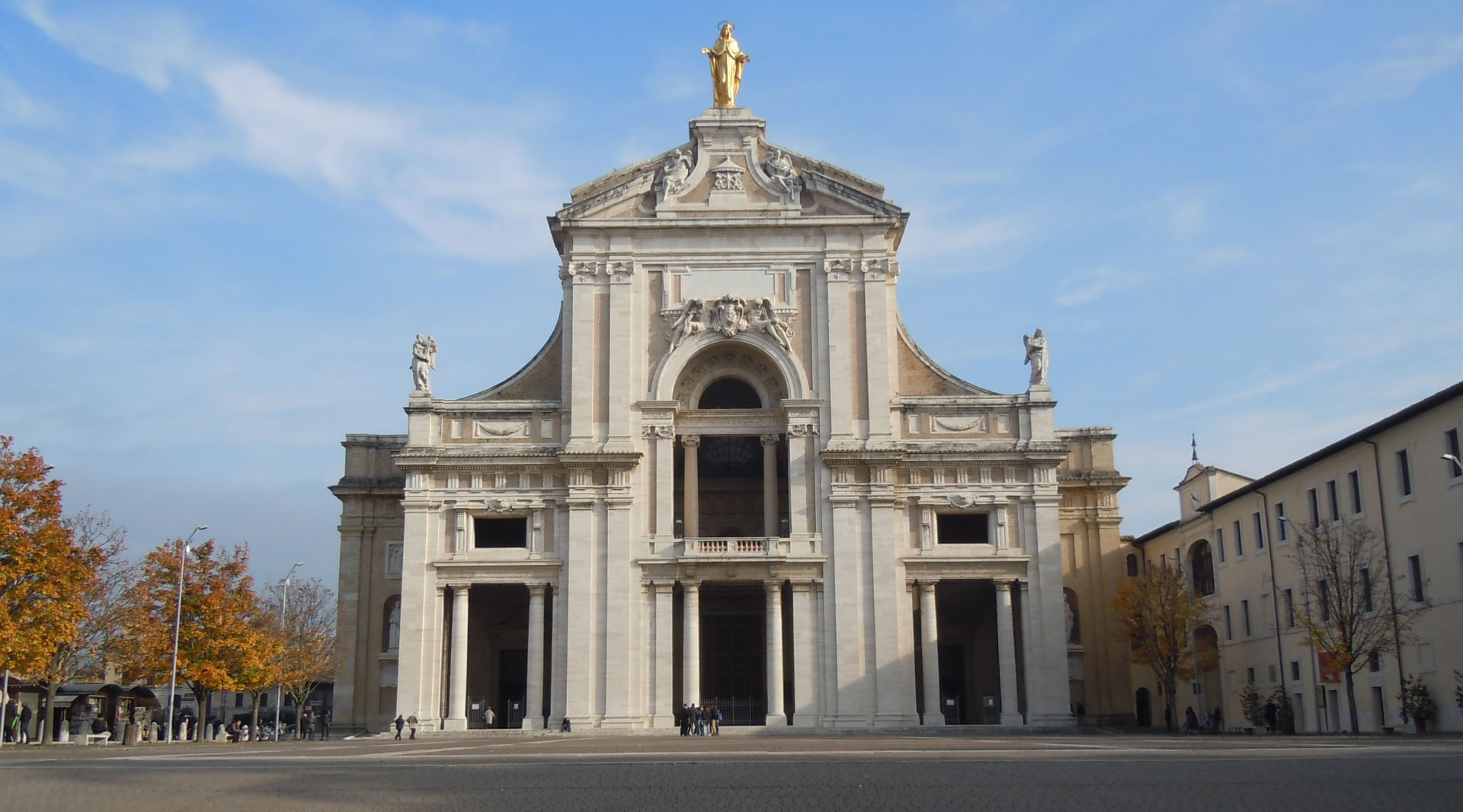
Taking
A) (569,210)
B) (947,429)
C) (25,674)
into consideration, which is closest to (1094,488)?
(947,429)

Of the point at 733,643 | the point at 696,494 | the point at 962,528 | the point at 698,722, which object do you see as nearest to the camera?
the point at 698,722

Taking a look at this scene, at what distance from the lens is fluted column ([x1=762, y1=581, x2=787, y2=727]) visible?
5262 cm

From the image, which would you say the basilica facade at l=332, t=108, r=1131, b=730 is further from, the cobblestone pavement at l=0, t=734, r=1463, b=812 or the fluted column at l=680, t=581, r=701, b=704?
the cobblestone pavement at l=0, t=734, r=1463, b=812

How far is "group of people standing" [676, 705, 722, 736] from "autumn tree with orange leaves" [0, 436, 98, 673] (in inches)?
816

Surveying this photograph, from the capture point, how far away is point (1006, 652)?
5431cm

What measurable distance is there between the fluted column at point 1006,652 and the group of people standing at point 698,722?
11231 mm

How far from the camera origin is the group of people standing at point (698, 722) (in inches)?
1994

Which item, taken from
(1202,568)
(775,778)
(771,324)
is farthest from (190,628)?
(1202,568)

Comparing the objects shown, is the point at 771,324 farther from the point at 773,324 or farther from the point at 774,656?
the point at 774,656

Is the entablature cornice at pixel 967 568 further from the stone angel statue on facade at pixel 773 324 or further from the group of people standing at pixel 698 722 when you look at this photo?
the stone angel statue on facade at pixel 773 324

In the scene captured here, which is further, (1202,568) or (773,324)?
(1202,568)

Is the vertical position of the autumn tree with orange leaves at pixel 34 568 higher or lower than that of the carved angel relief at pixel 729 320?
lower

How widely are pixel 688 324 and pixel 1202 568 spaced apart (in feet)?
93.1

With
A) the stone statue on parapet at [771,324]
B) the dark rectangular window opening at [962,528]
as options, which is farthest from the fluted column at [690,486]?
the dark rectangular window opening at [962,528]
